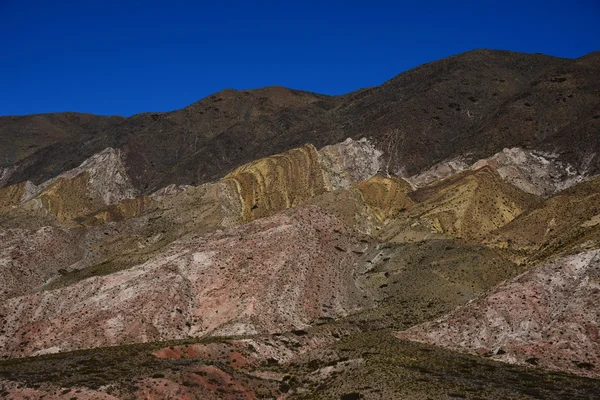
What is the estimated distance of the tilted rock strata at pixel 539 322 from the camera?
62.4 meters

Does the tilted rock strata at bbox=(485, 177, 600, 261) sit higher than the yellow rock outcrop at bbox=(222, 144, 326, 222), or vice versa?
the yellow rock outcrop at bbox=(222, 144, 326, 222)

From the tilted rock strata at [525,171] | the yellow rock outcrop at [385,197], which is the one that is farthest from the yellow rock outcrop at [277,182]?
the tilted rock strata at [525,171]

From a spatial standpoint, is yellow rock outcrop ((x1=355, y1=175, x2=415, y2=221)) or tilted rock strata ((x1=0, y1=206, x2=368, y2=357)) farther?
yellow rock outcrop ((x1=355, y1=175, x2=415, y2=221))

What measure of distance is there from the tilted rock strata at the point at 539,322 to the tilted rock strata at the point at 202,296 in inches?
697

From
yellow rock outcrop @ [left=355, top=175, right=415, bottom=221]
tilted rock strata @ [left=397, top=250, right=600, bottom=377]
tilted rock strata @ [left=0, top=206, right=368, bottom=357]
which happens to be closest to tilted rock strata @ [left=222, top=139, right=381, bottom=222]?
yellow rock outcrop @ [left=355, top=175, right=415, bottom=221]

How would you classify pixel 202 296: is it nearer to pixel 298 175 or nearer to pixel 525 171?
pixel 298 175

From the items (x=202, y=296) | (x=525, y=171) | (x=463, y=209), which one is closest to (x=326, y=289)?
(x=202, y=296)

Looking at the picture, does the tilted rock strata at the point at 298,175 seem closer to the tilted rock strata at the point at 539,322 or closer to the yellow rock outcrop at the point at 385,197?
the yellow rock outcrop at the point at 385,197

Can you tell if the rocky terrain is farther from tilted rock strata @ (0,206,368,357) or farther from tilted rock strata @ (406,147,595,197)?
tilted rock strata @ (406,147,595,197)

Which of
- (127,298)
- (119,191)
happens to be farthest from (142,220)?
(119,191)

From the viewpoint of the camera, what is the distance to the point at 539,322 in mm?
66875

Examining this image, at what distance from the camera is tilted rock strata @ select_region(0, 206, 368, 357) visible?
253ft

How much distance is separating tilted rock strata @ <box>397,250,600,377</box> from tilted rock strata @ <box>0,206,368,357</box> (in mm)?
17701

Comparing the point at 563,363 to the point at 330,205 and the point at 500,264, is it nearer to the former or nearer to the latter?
the point at 500,264
